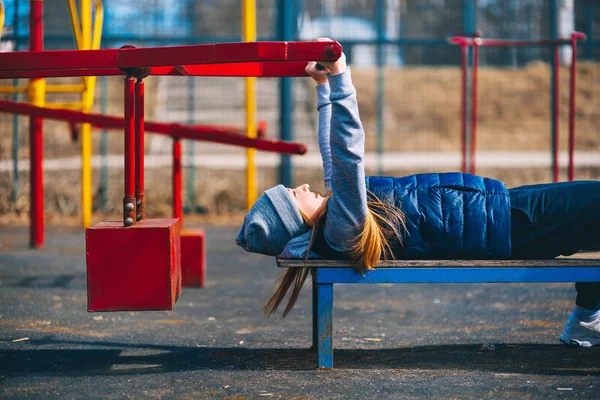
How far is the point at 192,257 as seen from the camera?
4.84 meters

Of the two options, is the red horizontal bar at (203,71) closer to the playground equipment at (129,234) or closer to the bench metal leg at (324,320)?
the playground equipment at (129,234)

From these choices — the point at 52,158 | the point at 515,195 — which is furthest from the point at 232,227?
the point at 52,158

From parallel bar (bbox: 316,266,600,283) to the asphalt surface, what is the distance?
0.33 meters

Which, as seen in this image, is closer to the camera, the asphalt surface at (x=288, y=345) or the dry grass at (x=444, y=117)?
the asphalt surface at (x=288, y=345)

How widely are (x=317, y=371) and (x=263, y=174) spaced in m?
9.38

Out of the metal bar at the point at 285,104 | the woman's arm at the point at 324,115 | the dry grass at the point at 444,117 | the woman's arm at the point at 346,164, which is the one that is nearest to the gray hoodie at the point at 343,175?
the woman's arm at the point at 346,164

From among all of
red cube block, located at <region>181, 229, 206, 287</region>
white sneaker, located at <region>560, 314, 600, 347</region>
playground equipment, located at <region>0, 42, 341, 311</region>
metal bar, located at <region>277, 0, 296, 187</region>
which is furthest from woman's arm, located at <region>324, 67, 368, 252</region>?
metal bar, located at <region>277, 0, 296, 187</region>

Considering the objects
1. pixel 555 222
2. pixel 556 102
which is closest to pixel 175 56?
pixel 555 222

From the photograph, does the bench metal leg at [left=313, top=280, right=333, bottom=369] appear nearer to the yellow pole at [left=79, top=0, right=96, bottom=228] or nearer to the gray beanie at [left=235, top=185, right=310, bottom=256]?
the gray beanie at [left=235, top=185, right=310, bottom=256]

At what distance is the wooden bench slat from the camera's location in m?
2.98

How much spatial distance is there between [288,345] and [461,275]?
89 cm

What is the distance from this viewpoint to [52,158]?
13633 mm

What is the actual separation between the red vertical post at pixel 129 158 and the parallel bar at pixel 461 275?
71 cm

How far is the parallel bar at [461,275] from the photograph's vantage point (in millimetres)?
2986
